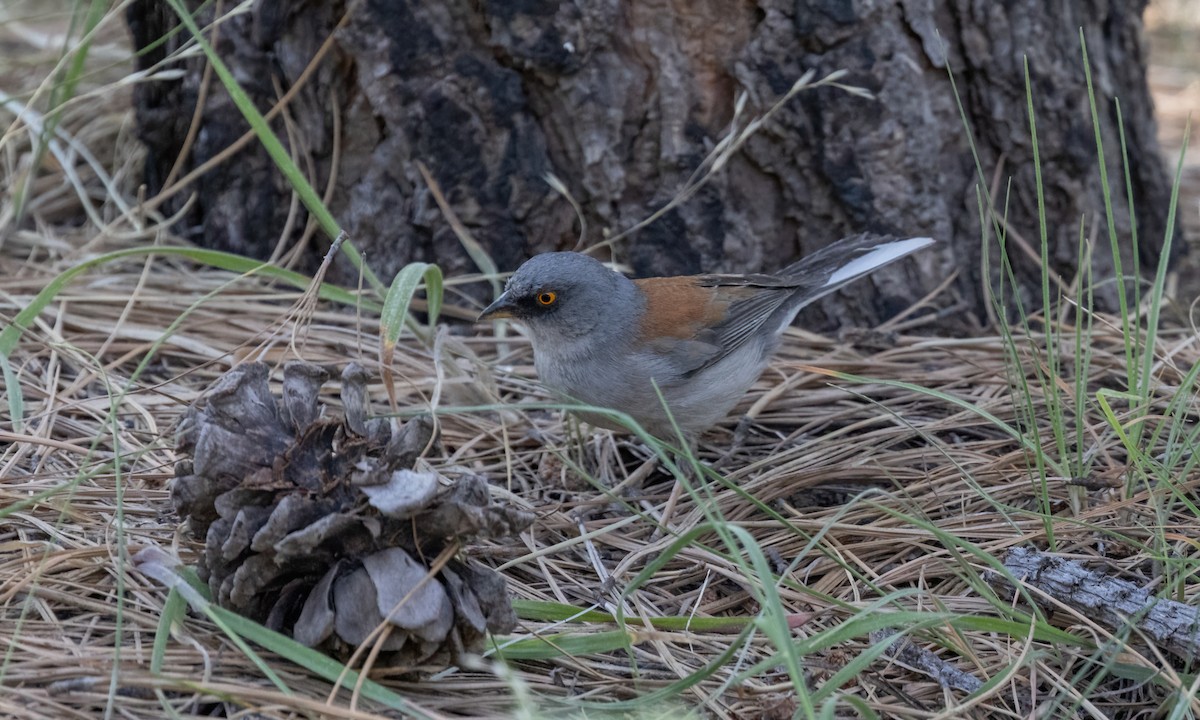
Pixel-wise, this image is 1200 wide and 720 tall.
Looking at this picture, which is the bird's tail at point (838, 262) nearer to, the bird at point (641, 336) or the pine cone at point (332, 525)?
the bird at point (641, 336)

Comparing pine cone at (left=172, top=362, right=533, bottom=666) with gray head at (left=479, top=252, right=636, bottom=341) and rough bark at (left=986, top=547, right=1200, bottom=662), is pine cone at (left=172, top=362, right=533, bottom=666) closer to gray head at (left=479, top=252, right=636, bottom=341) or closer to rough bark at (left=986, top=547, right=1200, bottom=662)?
rough bark at (left=986, top=547, right=1200, bottom=662)

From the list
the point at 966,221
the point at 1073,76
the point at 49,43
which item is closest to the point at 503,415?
the point at 966,221

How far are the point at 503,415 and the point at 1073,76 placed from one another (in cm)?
287

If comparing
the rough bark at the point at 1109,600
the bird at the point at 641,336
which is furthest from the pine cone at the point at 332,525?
the bird at the point at 641,336

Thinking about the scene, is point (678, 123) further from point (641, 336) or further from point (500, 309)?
point (500, 309)

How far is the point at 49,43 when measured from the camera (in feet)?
20.7

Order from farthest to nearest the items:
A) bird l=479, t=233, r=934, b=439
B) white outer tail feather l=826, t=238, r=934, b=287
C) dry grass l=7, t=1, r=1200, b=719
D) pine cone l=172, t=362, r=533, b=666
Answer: white outer tail feather l=826, t=238, r=934, b=287, bird l=479, t=233, r=934, b=439, dry grass l=7, t=1, r=1200, b=719, pine cone l=172, t=362, r=533, b=666

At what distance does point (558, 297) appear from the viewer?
13.9ft

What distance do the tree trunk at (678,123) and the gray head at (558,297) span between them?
1.98 ft

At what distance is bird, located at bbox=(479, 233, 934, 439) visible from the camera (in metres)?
4.20

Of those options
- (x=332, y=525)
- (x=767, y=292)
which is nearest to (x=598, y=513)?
(x=767, y=292)

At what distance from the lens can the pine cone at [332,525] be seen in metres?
2.46

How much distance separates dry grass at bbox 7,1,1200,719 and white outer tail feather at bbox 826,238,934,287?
0.35 metres

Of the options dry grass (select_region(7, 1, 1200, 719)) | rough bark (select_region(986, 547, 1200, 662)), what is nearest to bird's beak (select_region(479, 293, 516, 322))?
dry grass (select_region(7, 1, 1200, 719))
